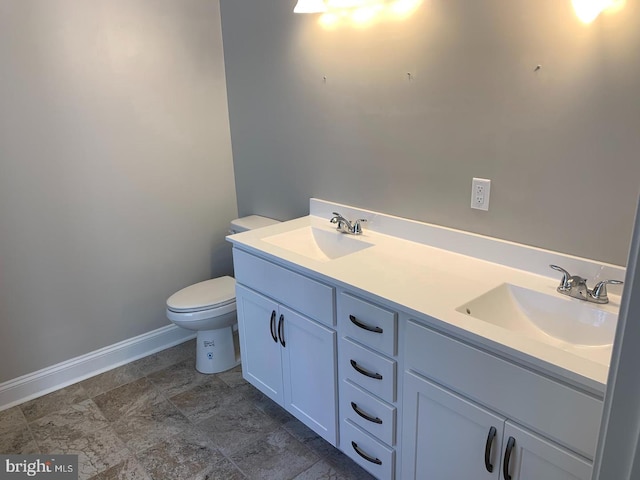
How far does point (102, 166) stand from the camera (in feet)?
8.13

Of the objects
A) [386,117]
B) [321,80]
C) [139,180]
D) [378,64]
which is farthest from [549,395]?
[139,180]

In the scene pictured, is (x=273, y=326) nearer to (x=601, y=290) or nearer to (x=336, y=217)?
(x=336, y=217)

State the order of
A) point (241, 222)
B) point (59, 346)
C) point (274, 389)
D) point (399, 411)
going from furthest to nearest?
point (241, 222) → point (59, 346) → point (274, 389) → point (399, 411)

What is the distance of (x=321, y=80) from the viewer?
2252 mm

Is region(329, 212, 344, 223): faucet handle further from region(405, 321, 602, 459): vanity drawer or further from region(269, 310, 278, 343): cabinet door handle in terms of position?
region(405, 321, 602, 459): vanity drawer

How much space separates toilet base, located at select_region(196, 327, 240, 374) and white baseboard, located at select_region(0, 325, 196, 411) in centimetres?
37

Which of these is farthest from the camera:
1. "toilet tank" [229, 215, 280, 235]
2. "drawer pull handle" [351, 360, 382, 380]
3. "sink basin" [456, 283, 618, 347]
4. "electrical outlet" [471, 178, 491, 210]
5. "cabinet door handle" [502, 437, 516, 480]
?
"toilet tank" [229, 215, 280, 235]

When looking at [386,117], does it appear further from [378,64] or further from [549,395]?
[549,395]

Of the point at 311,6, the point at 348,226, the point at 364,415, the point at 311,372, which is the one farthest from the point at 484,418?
the point at 311,6

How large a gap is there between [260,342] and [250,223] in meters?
0.86

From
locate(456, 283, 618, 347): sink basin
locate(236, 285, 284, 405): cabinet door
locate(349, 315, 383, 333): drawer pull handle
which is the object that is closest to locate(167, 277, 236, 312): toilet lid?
locate(236, 285, 284, 405): cabinet door

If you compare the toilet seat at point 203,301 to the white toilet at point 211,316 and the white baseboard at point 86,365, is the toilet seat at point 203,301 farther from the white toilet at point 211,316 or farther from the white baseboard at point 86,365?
the white baseboard at point 86,365

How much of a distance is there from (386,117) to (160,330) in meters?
1.88
